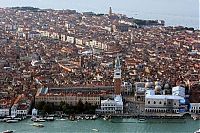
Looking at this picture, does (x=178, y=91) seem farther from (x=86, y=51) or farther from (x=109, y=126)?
(x=86, y=51)

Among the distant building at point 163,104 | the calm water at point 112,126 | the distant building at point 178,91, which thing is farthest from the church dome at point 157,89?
the calm water at point 112,126

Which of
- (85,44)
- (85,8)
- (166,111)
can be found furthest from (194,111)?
(85,8)

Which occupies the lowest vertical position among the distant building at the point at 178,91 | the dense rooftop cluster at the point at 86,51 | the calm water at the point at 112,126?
the calm water at the point at 112,126

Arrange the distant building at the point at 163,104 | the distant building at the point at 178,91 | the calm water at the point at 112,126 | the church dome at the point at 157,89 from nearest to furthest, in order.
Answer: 1. the calm water at the point at 112,126
2. the distant building at the point at 163,104
3. the distant building at the point at 178,91
4. the church dome at the point at 157,89

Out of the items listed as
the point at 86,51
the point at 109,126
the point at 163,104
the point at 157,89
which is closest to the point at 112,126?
the point at 109,126

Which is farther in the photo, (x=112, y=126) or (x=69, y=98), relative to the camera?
(x=69, y=98)

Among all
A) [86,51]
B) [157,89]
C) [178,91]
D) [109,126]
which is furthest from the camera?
[86,51]

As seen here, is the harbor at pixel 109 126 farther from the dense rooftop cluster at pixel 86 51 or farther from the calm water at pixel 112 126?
the dense rooftop cluster at pixel 86 51

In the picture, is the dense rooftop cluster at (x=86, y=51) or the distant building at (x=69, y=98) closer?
the distant building at (x=69, y=98)

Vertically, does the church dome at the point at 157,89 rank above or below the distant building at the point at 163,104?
above
